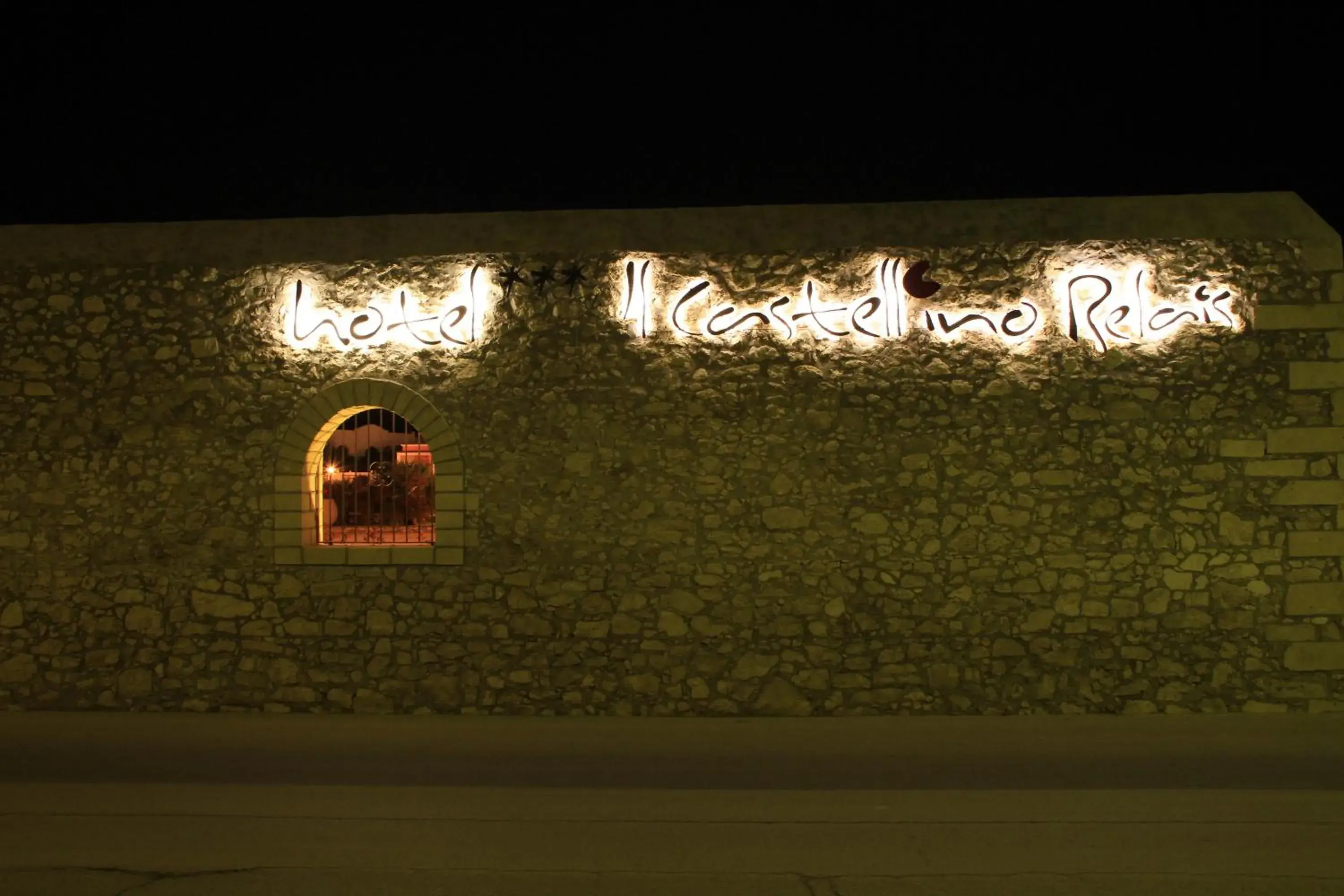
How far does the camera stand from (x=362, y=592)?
9.84 meters

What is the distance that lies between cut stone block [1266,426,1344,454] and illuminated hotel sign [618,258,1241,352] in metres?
1.01

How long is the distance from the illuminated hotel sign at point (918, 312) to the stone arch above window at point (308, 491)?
78.0 inches

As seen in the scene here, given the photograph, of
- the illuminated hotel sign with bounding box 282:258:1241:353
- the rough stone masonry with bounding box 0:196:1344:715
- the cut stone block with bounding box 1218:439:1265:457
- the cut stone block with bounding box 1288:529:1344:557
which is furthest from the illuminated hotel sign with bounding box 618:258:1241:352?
the cut stone block with bounding box 1288:529:1344:557

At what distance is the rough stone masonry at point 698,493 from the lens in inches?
375

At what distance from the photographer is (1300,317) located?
9.54m

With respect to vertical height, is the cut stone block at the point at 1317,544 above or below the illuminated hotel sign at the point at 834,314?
below

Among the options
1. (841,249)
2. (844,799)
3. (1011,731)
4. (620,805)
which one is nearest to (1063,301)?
(841,249)

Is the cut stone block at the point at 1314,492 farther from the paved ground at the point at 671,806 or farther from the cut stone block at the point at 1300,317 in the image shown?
the paved ground at the point at 671,806

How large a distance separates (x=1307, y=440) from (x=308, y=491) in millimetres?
8615

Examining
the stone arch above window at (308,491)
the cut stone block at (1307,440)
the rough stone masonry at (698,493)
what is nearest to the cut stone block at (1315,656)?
the rough stone masonry at (698,493)

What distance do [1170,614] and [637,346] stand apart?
16.7 ft

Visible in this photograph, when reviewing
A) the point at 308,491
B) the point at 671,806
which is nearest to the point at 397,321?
the point at 308,491

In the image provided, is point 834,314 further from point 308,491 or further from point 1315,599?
point 308,491

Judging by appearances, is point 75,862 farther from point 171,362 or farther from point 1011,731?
point 1011,731
